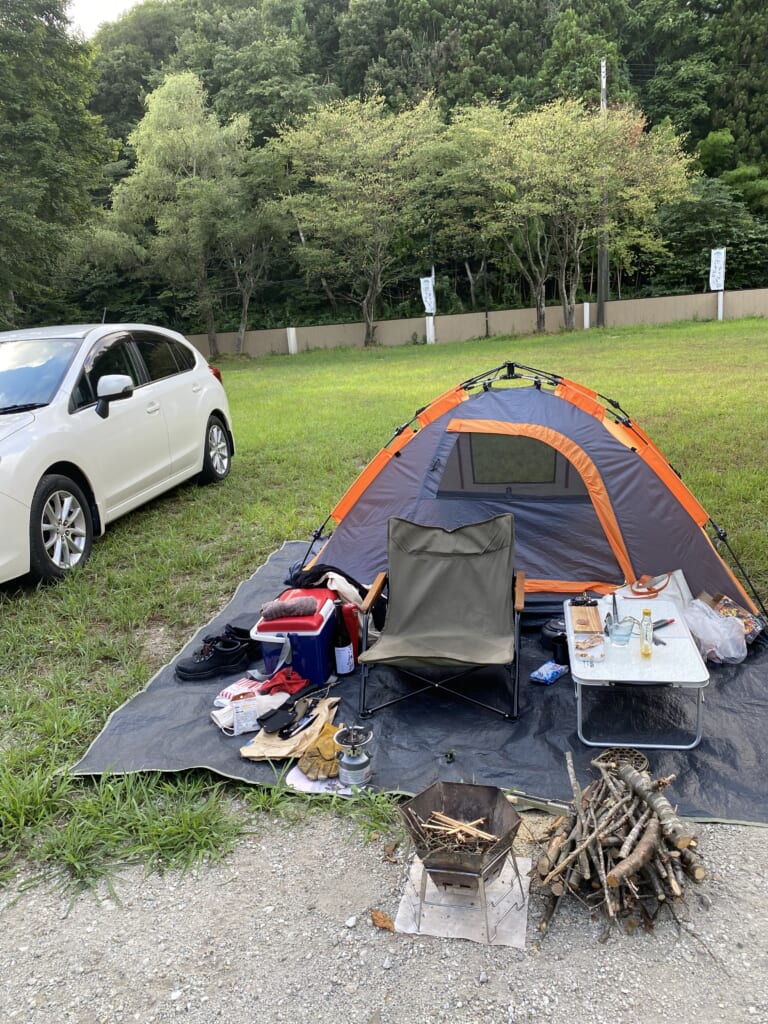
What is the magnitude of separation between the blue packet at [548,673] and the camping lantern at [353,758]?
0.95m

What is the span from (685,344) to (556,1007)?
17.1m

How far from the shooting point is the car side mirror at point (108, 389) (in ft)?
17.0

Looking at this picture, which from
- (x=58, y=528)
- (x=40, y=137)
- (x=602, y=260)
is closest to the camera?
(x=58, y=528)

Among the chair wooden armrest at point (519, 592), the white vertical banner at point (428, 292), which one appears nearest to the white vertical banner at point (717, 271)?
the white vertical banner at point (428, 292)

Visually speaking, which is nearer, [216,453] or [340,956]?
[340,956]

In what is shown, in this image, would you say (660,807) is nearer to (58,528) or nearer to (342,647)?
(342,647)

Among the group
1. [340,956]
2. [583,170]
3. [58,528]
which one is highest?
[583,170]

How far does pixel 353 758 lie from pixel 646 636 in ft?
4.43

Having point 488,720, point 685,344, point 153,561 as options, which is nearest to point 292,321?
point 685,344

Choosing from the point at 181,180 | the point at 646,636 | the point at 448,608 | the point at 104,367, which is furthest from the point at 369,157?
the point at 646,636

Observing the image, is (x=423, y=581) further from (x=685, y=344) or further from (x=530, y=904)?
(x=685, y=344)

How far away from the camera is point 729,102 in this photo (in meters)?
30.0

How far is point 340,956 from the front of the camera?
210 centimetres

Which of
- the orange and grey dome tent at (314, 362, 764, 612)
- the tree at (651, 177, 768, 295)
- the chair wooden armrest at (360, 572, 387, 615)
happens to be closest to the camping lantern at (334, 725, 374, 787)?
the chair wooden armrest at (360, 572, 387, 615)
